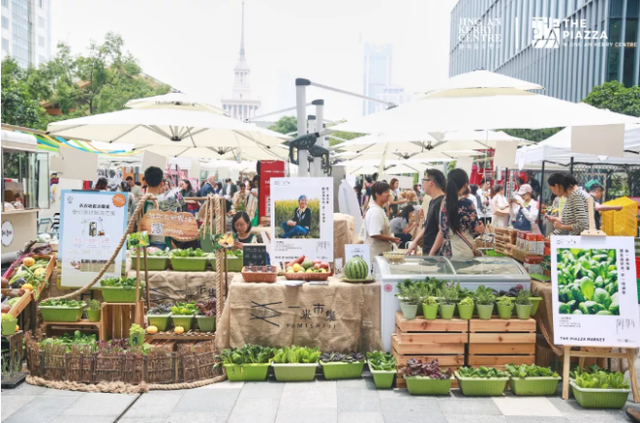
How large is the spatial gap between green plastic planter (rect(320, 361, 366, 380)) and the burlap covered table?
37 cm

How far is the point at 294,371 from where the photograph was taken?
229 inches

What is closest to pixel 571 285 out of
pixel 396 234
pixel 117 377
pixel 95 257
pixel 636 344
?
pixel 636 344

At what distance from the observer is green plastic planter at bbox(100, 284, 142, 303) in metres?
6.86

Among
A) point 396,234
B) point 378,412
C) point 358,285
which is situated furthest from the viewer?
point 396,234

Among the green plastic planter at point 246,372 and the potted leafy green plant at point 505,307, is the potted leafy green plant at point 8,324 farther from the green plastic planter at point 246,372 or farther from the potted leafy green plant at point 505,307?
the potted leafy green plant at point 505,307

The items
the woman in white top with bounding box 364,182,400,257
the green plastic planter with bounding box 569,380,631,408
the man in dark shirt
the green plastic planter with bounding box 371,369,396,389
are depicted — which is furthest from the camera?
the woman in white top with bounding box 364,182,400,257

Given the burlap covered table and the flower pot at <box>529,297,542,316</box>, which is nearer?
the flower pot at <box>529,297,542,316</box>

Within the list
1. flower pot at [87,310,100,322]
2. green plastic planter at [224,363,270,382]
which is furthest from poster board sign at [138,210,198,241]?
green plastic planter at [224,363,270,382]

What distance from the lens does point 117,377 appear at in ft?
18.8

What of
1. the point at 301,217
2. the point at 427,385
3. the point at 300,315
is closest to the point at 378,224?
the point at 301,217

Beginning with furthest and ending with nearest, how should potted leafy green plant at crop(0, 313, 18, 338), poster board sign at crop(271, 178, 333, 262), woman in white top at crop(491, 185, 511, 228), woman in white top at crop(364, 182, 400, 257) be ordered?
woman in white top at crop(491, 185, 511, 228), woman in white top at crop(364, 182, 400, 257), poster board sign at crop(271, 178, 333, 262), potted leafy green plant at crop(0, 313, 18, 338)

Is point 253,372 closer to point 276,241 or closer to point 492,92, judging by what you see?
point 276,241

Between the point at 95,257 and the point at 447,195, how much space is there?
3.91 meters

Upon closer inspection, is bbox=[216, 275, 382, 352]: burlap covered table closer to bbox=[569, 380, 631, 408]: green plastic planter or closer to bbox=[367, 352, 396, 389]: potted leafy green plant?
bbox=[367, 352, 396, 389]: potted leafy green plant
